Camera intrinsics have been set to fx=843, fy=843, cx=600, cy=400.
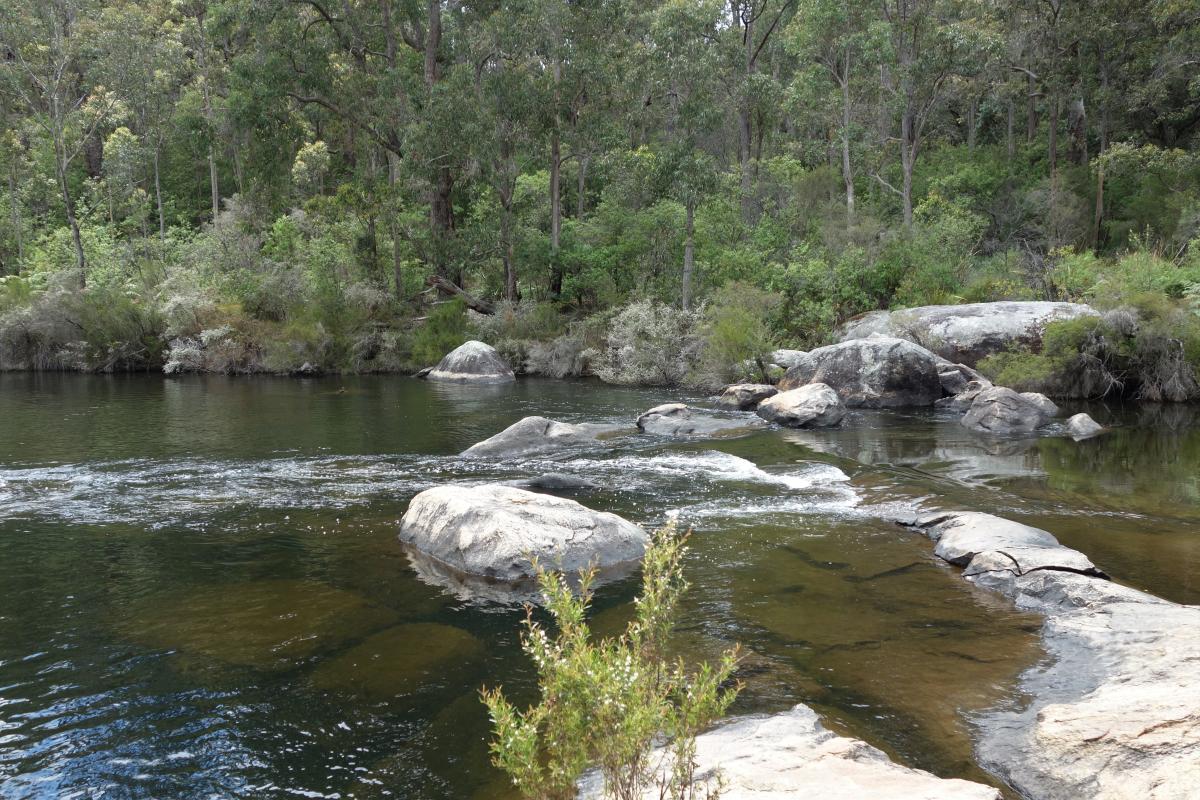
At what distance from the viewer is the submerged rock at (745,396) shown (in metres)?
20.8

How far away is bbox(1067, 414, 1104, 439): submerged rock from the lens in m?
16.6

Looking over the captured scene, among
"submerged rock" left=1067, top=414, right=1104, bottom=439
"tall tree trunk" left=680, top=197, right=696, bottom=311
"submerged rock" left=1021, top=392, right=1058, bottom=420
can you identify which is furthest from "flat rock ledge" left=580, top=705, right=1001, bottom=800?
"tall tree trunk" left=680, top=197, right=696, bottom=311

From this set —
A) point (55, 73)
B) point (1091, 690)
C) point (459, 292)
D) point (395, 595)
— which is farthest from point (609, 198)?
point (1091, 690)

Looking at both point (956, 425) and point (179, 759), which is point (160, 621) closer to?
point (179, 759)

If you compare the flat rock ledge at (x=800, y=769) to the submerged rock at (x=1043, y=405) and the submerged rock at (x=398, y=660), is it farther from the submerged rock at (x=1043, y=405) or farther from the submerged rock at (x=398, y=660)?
the submerged rock at (x=1043, y=405)

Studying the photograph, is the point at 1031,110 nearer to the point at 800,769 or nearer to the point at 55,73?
the point at 800,769

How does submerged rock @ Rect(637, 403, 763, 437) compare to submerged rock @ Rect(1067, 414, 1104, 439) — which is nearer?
submerged rock @ Rect(1067, 414, 1104, 439)

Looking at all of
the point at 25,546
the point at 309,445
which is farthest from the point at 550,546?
the point at 309,445

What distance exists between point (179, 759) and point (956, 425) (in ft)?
54.3

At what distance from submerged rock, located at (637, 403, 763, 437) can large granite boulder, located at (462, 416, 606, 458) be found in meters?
1.65

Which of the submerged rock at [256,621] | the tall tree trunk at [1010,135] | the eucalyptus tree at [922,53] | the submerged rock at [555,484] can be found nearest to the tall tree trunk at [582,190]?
the eucalyptus tree at [922,53]

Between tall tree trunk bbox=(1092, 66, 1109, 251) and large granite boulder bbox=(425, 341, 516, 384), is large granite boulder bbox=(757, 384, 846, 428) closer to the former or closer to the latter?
large granite boulder bbox=(425, 341, 516, 384)

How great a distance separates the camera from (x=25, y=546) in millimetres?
9320

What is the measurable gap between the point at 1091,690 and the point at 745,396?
50.7 feet
